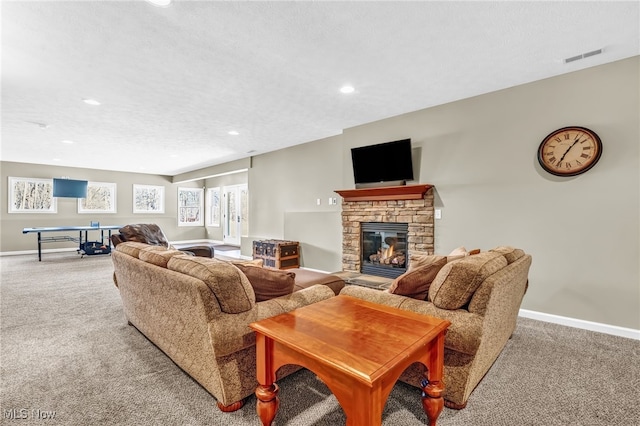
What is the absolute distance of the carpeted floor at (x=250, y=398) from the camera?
1700 mm

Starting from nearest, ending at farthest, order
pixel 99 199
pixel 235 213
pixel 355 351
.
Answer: pixel 355 351
pixel 99 199
pixel 235 213

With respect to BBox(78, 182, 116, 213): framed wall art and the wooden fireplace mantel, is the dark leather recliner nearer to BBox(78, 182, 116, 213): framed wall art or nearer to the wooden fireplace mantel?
the wooden fireplace mantel

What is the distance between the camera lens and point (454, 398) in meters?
1.77

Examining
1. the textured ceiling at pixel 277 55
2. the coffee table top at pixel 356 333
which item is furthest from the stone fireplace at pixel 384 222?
the coffee table top at pixel 356 333

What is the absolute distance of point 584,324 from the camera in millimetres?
3014

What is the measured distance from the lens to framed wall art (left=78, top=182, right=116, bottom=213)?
29.8 feet

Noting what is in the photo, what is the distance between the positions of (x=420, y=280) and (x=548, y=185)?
7.43ft

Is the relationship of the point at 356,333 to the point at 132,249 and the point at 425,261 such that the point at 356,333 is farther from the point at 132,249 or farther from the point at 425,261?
the point at 132,249

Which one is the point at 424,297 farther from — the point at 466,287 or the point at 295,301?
the point at 295,301

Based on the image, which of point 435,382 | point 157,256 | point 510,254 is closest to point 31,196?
point 157,256

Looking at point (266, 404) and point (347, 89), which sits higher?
point (347, 89)

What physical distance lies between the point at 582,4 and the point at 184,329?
135 inches

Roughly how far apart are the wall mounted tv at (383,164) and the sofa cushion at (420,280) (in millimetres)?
2401

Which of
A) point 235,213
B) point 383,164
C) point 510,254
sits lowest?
point 510,254
